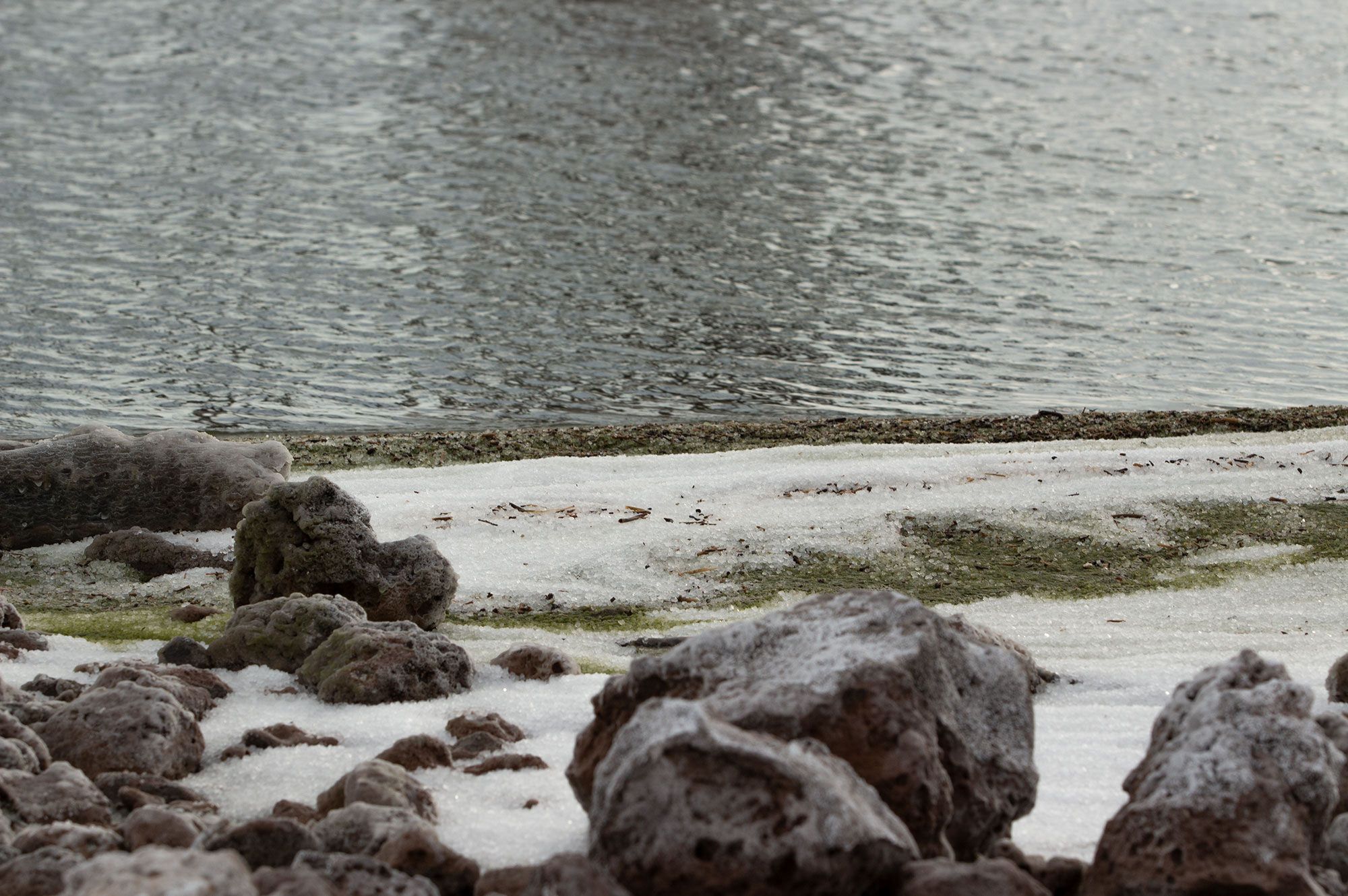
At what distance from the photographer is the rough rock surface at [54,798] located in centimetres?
585

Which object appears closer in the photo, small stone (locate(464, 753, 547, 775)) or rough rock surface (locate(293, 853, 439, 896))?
rough rock surface (locate(293, 853, 439, 896))

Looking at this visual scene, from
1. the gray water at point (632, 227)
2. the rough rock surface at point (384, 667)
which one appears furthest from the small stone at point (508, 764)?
the gray water at point (632, 227)

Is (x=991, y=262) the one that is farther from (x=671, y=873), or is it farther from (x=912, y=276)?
(x=671, y=873)

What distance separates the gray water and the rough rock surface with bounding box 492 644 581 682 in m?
10.3

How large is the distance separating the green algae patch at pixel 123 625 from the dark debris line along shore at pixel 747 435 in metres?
5.32

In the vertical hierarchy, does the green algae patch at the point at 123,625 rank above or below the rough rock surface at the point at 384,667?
below

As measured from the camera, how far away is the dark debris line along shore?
16.1 meters

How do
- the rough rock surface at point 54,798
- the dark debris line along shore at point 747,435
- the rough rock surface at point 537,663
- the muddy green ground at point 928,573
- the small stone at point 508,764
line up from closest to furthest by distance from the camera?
the rough rock surface at point 54,798
the small stone at point 508,764
the rough rock surface at point 537,663
the muddy green ground at point 928,573
the dark debris line along shore at point 747,435

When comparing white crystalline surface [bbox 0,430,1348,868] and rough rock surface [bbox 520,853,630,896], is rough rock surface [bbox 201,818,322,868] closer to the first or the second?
white crystalline surface [bbox 0,430,1348,868]

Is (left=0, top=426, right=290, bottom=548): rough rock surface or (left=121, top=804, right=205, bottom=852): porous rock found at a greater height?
(left=121, top=804, right=205, bottom=852): porous rock

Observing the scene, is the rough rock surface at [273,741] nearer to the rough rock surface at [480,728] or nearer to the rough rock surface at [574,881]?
the rough rock surface at [480,728]

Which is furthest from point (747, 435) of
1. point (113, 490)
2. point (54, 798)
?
point (54, 798)

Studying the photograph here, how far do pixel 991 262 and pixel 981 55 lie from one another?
2580 centimetres

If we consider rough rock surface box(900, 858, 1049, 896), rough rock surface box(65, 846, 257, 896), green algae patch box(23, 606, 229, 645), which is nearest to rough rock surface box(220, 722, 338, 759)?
green algae patch box(23, 606, 229, 645)
